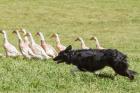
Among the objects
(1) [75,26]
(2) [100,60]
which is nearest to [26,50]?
(2) [100,60]

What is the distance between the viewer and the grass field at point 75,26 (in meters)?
14.6

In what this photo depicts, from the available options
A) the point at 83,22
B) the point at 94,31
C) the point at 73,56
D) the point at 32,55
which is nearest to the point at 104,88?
the point at 73,56

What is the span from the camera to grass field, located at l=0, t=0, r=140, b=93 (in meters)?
14.6

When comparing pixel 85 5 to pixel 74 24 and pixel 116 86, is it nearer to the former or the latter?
pixel 74 24

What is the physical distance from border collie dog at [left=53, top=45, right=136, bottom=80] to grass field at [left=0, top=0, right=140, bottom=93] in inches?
7.6

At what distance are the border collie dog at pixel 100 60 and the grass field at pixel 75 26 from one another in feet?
0.63

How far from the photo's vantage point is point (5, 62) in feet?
55.4

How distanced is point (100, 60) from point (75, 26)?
22.5 m

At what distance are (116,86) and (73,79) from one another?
97 cm

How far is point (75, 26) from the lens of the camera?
37188 millimetres

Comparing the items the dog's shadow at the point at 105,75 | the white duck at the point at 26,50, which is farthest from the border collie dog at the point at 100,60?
the white duck at the point at 26,50

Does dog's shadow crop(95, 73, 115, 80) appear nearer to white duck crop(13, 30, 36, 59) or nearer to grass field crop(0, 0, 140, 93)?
grass field crop(0, 0, 140, 93)

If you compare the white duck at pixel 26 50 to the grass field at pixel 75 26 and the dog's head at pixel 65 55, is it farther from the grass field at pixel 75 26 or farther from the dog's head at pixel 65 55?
the dog's head at pixel 65 55

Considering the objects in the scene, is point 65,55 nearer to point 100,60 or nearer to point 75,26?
point 100,60
